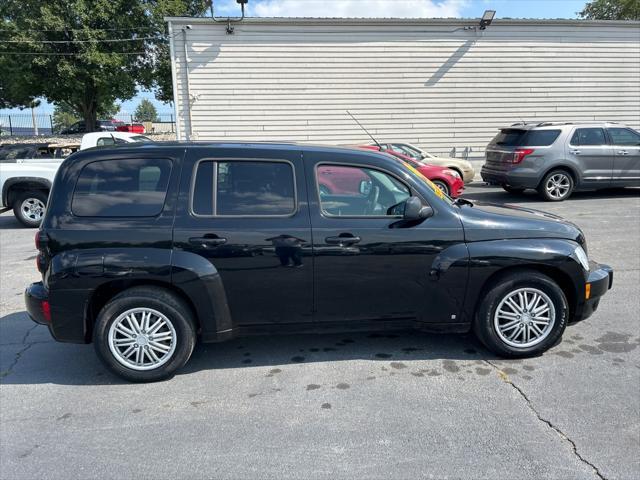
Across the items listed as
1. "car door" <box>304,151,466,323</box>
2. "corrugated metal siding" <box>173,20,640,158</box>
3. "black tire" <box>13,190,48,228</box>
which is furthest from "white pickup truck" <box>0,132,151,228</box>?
"car door" <box>304,151,466,323</box>

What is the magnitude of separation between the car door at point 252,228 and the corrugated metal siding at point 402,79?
12622 millimetres

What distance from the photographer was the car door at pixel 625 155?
11453 millimetres

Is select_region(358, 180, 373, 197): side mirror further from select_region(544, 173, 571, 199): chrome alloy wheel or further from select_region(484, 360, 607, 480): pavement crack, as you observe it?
select_region(544, 173, 571, 199): chrome alloy wheel

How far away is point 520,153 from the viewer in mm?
11117

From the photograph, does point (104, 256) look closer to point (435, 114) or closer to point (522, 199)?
point (522, 199)

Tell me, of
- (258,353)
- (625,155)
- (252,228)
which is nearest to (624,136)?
(625,155)

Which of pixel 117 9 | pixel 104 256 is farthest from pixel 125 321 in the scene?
pixel 117 9

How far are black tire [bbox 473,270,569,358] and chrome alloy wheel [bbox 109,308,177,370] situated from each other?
2393 millimetres

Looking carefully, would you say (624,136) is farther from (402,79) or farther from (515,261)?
(515,261)

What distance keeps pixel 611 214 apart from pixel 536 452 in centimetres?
870

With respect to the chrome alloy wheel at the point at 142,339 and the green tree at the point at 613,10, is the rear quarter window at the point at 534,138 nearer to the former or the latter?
the chrome alloy wheel at the point at 142,339

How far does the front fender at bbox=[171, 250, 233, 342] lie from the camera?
348 centimetres

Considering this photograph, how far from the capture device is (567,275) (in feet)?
12.6

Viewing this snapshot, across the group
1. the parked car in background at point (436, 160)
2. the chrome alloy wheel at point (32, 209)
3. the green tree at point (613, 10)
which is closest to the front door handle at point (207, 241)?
the chrome alloy wheel at point (32, 209)
